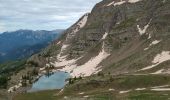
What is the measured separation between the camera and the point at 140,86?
110000 mm

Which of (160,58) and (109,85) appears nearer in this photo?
(109,85)

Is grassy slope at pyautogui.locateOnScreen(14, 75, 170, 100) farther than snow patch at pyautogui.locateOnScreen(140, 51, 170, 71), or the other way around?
snow patch at pyautogui.locateOnScreen(140, 51, 170, 71)

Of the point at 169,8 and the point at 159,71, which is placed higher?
the point at 169,8

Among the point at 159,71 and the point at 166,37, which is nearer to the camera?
the point at 159,71

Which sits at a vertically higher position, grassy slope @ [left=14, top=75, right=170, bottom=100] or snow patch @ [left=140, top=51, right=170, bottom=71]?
snow patch @ [left=140, top=51, right=170, bottom=71]

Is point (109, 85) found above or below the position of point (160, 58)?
below

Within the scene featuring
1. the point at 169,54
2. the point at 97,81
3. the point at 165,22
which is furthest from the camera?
the point at 165,22

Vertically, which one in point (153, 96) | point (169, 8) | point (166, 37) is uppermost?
point (169, 8)

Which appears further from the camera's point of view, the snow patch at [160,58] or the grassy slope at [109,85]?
the snow patch at [160,58]

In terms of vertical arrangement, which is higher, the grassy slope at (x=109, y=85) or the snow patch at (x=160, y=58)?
the snow patch at (x=160, y=58)

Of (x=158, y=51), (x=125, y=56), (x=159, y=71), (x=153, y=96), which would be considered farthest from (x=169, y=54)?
(x=153, y=96)

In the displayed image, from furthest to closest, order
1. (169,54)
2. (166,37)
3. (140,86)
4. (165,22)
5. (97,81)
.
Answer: (165,22) < (166,37) < (169,54) < (97,81) < (140,86)

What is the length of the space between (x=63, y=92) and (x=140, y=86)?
2491 cm

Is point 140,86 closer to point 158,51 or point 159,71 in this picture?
point 159,71
